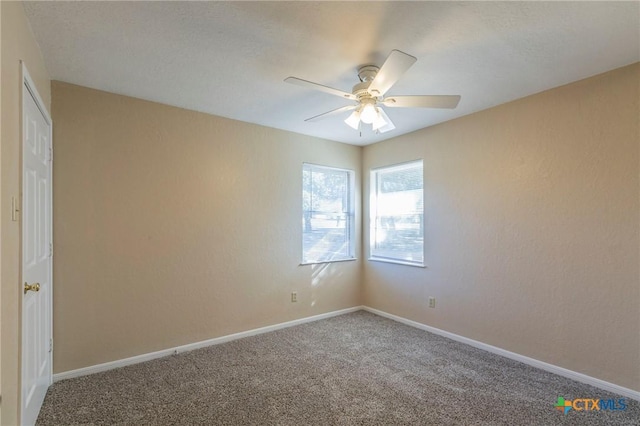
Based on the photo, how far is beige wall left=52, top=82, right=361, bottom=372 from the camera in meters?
2.68

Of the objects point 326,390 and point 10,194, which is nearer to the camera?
point 10,194

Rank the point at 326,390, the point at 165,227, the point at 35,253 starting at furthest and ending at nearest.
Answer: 1. the point at 165,227
2. the point at 326,390
3. the point at 35,253

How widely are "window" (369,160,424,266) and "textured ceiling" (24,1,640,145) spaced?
139 centimetres

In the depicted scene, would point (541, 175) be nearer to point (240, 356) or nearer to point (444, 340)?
point (444, 340)

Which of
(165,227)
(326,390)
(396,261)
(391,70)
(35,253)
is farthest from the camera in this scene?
(396,261)

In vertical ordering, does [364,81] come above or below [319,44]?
A: below

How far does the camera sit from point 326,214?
4.43 meters

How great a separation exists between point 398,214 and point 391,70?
260 centimetres

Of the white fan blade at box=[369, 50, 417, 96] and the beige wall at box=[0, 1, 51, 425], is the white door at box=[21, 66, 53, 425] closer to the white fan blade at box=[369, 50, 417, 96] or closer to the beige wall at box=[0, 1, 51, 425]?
the beige wall at box=[0, 1, 51, 425]

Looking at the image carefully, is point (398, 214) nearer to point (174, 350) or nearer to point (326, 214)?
point (326, 214)

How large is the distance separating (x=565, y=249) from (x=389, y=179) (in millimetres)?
2213

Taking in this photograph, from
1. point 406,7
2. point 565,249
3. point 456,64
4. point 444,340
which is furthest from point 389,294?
point 406,7

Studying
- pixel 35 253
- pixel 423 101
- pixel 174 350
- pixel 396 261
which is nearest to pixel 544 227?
pixel 423 101

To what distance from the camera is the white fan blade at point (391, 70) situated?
1.74 metres
